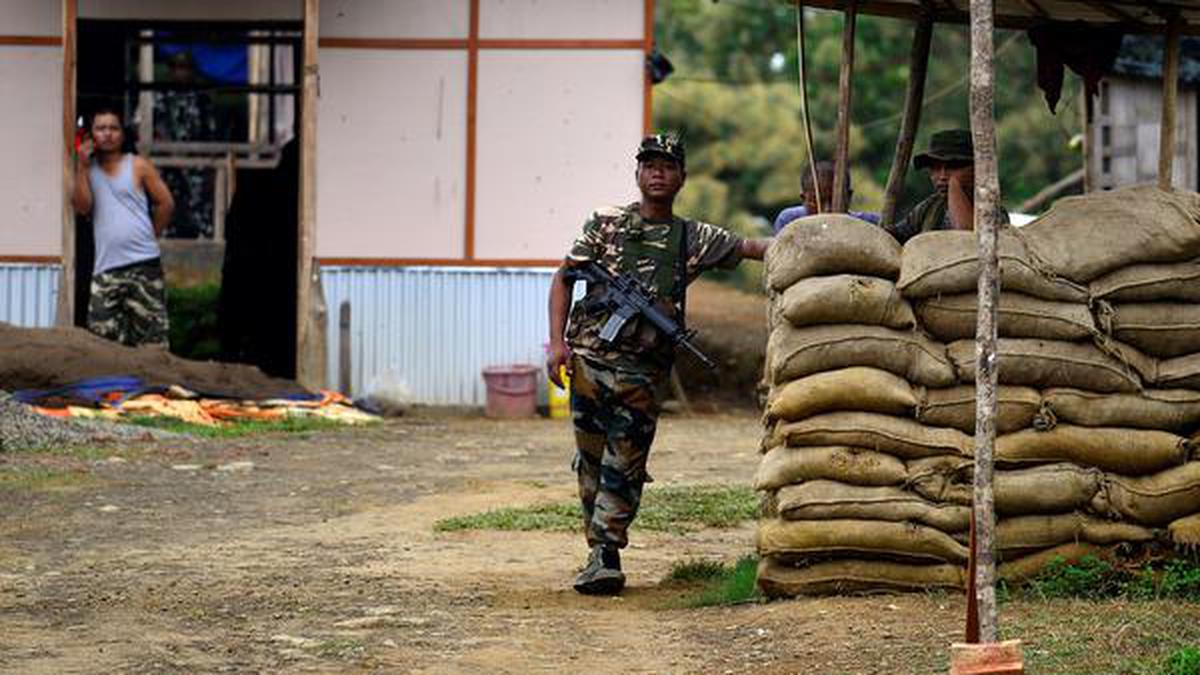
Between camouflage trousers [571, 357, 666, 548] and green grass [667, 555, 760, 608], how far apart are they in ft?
1.24

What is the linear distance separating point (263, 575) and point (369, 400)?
7.54 metres

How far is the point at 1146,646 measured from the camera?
6.56m

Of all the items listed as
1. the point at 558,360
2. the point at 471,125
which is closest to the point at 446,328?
the point at 471,125

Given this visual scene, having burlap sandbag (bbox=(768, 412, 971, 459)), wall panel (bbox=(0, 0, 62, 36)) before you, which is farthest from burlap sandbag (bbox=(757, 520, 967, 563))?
wall panel (bbox=(0, 0, 62, 36))

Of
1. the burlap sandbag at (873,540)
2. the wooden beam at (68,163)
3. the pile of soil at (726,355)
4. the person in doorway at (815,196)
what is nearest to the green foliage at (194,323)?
the wooden beam at (68,163)

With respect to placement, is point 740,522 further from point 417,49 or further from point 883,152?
point 883,152

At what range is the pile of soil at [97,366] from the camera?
1418 centimetres

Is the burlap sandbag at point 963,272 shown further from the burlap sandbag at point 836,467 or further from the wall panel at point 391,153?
the wall panel at point 391,153

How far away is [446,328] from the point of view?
645 inches

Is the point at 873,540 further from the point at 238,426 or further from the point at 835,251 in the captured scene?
the point at 238,426

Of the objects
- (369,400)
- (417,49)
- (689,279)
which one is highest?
(417,49)

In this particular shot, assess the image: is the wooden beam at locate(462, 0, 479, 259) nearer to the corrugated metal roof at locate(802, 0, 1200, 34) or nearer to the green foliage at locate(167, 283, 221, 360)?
the green foliage at locate(167, 283, 221, 360)

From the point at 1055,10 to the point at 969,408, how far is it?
193 centimetres

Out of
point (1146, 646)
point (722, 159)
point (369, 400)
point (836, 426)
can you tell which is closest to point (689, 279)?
point (836, 426)
